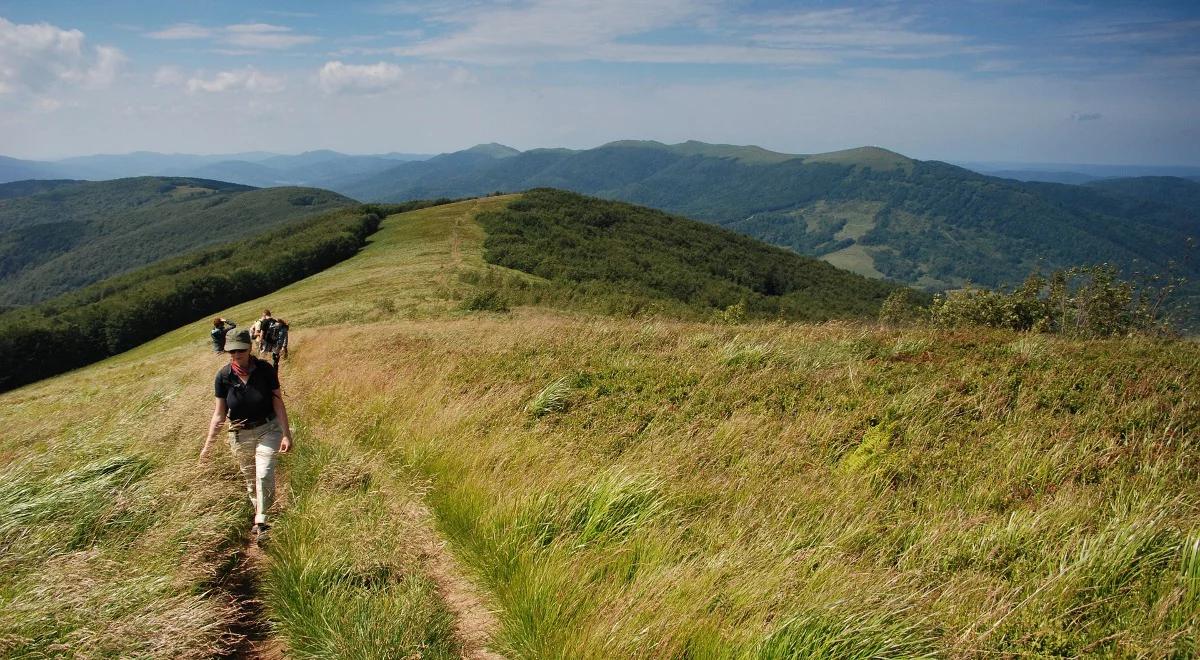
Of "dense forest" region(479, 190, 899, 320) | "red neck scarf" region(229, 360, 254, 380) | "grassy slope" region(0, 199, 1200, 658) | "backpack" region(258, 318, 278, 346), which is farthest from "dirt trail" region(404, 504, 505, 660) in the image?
"dense forest" region(479, 190, 899, 320)

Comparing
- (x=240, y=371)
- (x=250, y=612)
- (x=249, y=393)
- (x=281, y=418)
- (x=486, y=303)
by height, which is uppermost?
(x=240, y=371)

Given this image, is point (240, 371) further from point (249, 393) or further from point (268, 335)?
point (268, 335)

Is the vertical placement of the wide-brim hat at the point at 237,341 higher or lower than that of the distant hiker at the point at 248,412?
higher

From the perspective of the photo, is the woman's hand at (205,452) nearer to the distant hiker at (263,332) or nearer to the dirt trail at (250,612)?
the dirt trail at (250,612)

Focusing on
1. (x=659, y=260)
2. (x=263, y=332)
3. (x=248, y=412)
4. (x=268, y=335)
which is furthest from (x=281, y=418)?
(x=659, y=260)

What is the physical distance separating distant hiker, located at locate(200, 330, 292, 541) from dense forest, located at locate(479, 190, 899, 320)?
50.2 m

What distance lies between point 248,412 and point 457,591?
11.4ft

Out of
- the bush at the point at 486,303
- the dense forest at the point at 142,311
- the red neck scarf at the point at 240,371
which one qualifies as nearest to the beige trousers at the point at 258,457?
the red neck scarf at the point at 240,371

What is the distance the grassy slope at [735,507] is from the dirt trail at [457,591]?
0.44 ft

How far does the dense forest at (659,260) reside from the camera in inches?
2921

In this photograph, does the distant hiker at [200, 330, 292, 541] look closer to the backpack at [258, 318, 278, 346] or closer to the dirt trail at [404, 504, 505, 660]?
the dirt trail at [404, 504, 505, 660]

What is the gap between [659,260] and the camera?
9844cm

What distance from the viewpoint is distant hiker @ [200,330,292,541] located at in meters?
5.73

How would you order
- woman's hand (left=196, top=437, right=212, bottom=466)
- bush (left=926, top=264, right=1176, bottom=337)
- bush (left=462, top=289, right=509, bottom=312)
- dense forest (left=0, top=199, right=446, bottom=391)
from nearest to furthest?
1. woman's hand (left=196, top=437, right=212, bottom=466)
2. bush (left=926, top=264, right=1176, bottom=337)
3. bush (left=462, top=289, right=509, bottom=312)
4. dense forest (left=0, top=199, right=446, bottom=391)
